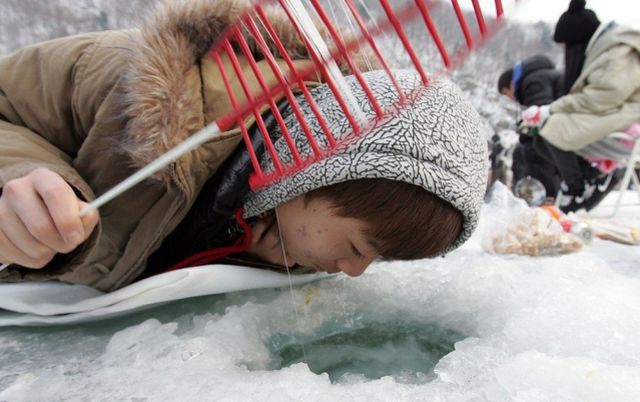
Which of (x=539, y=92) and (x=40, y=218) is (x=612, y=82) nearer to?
(x=539, y=92)

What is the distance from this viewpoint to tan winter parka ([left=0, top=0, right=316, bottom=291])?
753 millimetres

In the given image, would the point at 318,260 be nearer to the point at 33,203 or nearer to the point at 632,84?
the point at 33,203

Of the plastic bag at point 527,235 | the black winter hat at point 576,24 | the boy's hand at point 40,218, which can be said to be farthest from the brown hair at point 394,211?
the black winter hat at point 576,24

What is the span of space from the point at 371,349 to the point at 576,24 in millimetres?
2380

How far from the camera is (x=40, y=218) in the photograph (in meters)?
0.56

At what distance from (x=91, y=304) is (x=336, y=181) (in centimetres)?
51

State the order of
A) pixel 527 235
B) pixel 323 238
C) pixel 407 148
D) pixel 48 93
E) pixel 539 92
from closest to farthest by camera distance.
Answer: pixel 407 148
pixel 323 238
pixel 48 93
pixel 527 235
pixel 539 92

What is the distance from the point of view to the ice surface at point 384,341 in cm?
59

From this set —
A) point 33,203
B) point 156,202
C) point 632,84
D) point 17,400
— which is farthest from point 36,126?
point 632,84

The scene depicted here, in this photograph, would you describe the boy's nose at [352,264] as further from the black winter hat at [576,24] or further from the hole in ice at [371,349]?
the black winter hat at [576,24]

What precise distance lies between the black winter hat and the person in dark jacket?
0.73m

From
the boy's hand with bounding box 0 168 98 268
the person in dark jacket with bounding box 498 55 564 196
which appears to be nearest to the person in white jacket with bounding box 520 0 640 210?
the person in dark jacket with bounding box 498 55 564 196

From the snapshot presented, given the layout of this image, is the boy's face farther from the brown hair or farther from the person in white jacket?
the person in white jacket

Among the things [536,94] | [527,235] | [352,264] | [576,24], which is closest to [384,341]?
[352,264]
